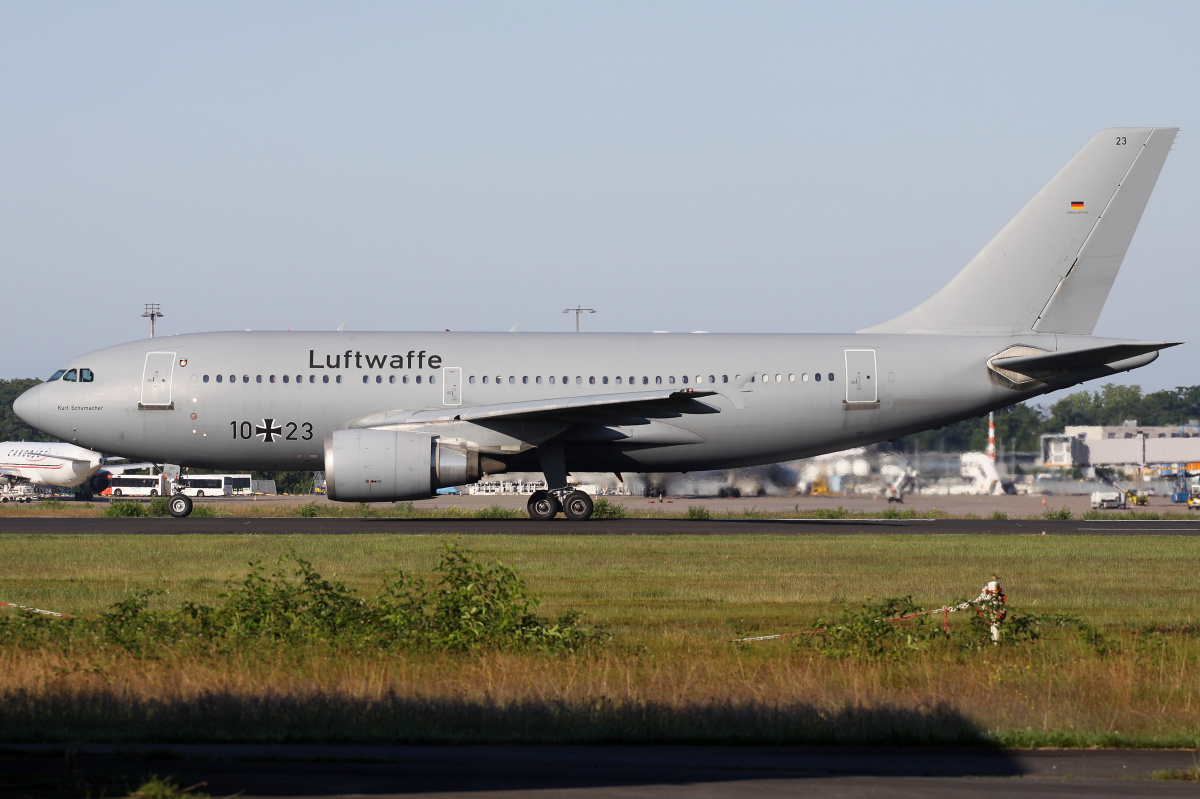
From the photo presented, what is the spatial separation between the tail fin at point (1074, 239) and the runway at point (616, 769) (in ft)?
80.1

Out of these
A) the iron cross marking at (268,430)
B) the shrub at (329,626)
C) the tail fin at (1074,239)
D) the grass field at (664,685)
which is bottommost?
the grass field at (664,685)

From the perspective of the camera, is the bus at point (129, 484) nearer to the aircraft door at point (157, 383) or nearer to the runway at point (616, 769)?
the aircraft door at point (157, 383)

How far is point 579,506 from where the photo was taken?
31.3 m

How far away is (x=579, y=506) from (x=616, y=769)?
76.5 feet

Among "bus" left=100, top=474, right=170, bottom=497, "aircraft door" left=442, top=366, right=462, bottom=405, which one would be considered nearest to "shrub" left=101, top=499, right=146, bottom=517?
"aircraft door" left=442, top=366, right=462, bottom=405

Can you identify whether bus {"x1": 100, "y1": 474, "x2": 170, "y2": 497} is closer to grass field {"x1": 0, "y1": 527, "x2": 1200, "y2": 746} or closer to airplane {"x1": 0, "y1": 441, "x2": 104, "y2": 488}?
airplane {"x1": 0, "y1": 441, "x2": 104, "y2": 488}

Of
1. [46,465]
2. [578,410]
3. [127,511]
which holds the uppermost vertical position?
[46,465]

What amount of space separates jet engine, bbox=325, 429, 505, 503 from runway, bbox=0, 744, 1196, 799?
64.6 ft

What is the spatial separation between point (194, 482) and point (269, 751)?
319ft

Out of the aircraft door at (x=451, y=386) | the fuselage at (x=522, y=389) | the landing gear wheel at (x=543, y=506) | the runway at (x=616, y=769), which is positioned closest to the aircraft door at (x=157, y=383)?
the fuselage at (x=522, y=389)

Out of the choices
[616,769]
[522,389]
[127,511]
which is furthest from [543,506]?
[616,769]

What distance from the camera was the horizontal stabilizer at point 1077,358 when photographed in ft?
95.3

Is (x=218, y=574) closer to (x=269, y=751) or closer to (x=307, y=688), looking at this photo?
(x=307, y=688)

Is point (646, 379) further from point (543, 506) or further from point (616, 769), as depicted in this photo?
point (616, 769)
